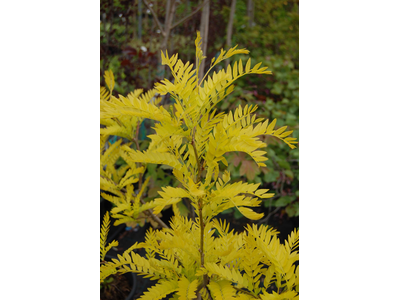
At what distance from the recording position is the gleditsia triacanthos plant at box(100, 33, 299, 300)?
77cm

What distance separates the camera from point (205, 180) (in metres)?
0.85

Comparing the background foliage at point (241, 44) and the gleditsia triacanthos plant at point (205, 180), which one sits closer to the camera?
the gleditsia triacanthos plant at point (205, 180)

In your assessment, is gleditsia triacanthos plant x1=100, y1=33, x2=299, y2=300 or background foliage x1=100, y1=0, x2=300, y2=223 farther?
background foliage x1=100, y1=0, x2=300, y2=223

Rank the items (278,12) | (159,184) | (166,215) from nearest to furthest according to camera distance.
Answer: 1. (159,184)
2. (166,215)
3. (278,12)

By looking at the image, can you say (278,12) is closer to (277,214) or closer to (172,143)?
(277,214)

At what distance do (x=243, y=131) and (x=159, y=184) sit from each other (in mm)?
1672

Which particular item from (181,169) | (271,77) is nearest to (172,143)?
(181,169)

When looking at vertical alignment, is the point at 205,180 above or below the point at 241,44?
below

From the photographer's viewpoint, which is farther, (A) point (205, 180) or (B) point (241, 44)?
(B) point (241, 44)

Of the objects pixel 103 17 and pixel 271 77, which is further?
pixel 271 77

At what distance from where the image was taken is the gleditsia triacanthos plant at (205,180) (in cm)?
77

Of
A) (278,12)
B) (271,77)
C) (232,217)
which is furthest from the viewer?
(278,12)

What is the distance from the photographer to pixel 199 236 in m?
0.97
